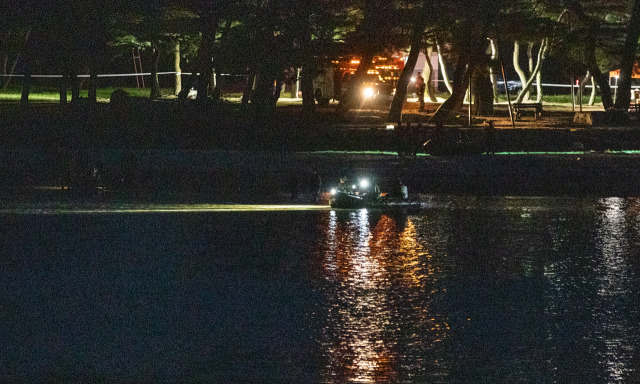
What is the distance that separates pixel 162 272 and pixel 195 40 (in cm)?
4723

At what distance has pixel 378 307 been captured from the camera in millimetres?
8375

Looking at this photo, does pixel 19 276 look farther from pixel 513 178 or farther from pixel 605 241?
pixel 513 178

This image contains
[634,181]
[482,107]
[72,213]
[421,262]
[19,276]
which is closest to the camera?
[19,276]

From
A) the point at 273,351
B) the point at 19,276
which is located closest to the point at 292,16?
the point at 19,276

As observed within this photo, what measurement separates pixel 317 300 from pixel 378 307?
592 mm

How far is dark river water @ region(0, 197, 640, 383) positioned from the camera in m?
6.57

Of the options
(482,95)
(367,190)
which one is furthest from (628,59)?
(367,190)

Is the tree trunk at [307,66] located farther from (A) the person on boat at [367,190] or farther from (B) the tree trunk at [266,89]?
(A) the person on boat at [367,190]

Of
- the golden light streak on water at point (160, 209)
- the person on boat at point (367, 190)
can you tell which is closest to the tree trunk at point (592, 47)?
the person on boat at point (367, 190)

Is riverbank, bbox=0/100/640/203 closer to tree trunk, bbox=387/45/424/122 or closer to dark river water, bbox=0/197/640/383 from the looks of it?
tree trunk, bbox=387/45/424/122

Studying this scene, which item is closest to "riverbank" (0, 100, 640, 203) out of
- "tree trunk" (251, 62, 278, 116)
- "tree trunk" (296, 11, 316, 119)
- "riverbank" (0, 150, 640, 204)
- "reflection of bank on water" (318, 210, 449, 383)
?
"riverbank" (0, 150, 640, 204)

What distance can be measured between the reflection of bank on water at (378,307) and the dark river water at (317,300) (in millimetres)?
23

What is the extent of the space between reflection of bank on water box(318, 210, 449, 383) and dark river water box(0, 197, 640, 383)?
0.07 ft

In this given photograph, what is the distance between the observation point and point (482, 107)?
4206 cm
